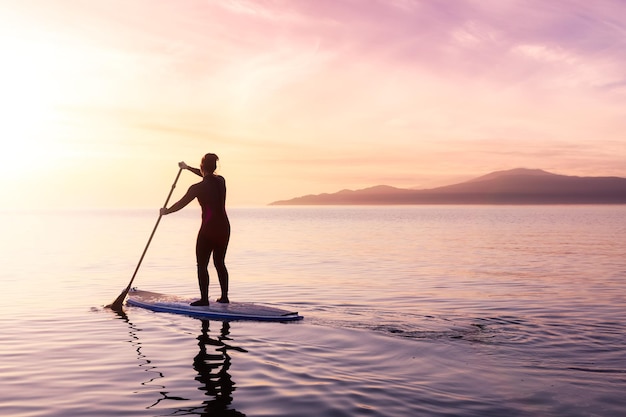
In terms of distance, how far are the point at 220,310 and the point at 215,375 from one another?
15.0 ft

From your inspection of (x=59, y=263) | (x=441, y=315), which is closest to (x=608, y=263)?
(x=441, y=315)

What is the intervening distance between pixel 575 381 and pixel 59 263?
89.4 ft

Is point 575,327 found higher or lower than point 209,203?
lower

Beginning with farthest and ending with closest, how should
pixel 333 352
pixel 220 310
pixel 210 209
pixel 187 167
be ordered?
pixel 187 167 → pixel 220 310 → pixel 210 209 → pixel 333 352

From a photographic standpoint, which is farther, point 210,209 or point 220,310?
point 220,310

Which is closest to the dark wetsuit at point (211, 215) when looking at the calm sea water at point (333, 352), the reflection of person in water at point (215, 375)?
the calm sea water at point (333, 352)

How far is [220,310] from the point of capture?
12938 mm

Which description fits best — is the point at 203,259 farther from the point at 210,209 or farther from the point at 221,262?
the point at 210,209

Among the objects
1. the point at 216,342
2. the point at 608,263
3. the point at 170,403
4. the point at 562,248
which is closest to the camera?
the point at 170,403

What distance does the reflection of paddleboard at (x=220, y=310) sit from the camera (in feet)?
41.5

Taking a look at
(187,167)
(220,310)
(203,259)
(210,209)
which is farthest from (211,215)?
(220,310)

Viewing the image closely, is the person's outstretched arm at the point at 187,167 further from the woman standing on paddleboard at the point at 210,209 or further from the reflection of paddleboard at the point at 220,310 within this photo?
the reflection of paddleboard at the point at 220,310

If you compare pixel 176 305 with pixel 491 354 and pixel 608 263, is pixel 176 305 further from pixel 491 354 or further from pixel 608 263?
pixel 608 263

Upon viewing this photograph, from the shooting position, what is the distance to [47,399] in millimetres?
7375
